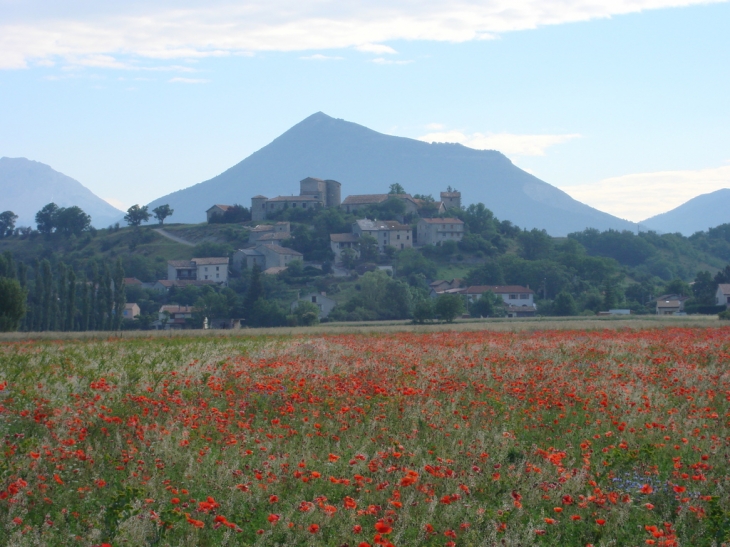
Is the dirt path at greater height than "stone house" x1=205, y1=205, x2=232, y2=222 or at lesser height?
lesser

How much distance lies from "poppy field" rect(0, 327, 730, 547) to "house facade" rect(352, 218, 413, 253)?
434 ft

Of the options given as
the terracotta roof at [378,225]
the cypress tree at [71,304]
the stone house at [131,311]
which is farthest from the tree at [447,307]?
the terracotta roof at [378,225]

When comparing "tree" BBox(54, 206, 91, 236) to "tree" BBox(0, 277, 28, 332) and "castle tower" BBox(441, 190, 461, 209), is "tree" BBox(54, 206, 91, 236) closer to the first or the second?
"castle tower" BBox(441, 190, 461, 209)

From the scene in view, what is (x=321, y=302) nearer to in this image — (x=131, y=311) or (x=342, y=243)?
(x=131, y=311)

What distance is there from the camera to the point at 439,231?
505 ft

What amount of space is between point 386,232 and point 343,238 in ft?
32.6

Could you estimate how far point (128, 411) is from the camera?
43.4ft

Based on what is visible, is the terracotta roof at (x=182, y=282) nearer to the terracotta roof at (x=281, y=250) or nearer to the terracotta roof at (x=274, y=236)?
the terracotta roof at (x=281, y=250)

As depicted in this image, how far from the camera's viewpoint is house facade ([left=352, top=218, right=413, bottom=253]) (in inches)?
5930

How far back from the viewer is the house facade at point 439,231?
15388 centimetres

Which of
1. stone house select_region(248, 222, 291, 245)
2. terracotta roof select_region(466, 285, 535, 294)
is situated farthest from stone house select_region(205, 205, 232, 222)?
terracotta roof select_region(466, 285, 535, 294)

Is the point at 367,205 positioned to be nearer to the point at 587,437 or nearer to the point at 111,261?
the point at 111,261

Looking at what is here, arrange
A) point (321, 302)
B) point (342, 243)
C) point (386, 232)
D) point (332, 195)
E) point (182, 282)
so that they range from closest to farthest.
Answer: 1. point (321, 302)
2. point (182, 282)
3. point (342, 243)
4. point (386, 232)
5. point (332, 195)

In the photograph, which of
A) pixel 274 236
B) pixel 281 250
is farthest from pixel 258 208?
pixel 281 250
